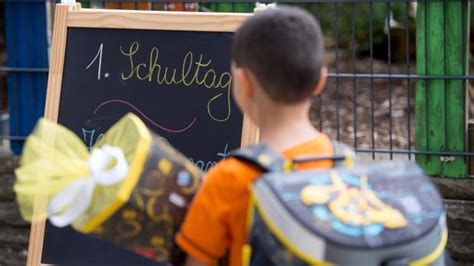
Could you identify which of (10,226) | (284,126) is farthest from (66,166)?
(10,226)

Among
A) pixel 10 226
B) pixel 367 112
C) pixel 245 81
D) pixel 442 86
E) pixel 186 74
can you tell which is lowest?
pixel 10 226

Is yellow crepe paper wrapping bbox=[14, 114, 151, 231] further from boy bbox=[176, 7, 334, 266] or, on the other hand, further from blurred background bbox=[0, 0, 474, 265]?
blurred background bbox=[0, 0, 474, 265]

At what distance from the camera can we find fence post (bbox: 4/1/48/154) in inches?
236

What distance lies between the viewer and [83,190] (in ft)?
8.12

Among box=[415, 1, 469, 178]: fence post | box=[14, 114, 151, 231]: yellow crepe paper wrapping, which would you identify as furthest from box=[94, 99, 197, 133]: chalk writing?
box=[415, 1, 469, 178]: fence post

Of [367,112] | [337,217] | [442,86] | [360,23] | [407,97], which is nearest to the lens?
[337,217]

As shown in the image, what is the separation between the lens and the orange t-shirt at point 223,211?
2.37 m

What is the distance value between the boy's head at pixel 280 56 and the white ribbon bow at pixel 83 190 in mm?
390

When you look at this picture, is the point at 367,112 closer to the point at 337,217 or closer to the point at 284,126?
the point at 284,126

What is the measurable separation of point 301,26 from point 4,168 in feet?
13.4

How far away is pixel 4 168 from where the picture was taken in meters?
6.12

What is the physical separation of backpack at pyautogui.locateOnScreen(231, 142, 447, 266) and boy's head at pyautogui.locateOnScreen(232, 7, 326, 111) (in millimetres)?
167

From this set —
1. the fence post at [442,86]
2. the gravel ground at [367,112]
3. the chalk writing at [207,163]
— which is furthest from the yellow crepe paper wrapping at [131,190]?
the gravel ground at [367,112]

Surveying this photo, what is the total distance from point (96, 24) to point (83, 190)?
170 centimetres
